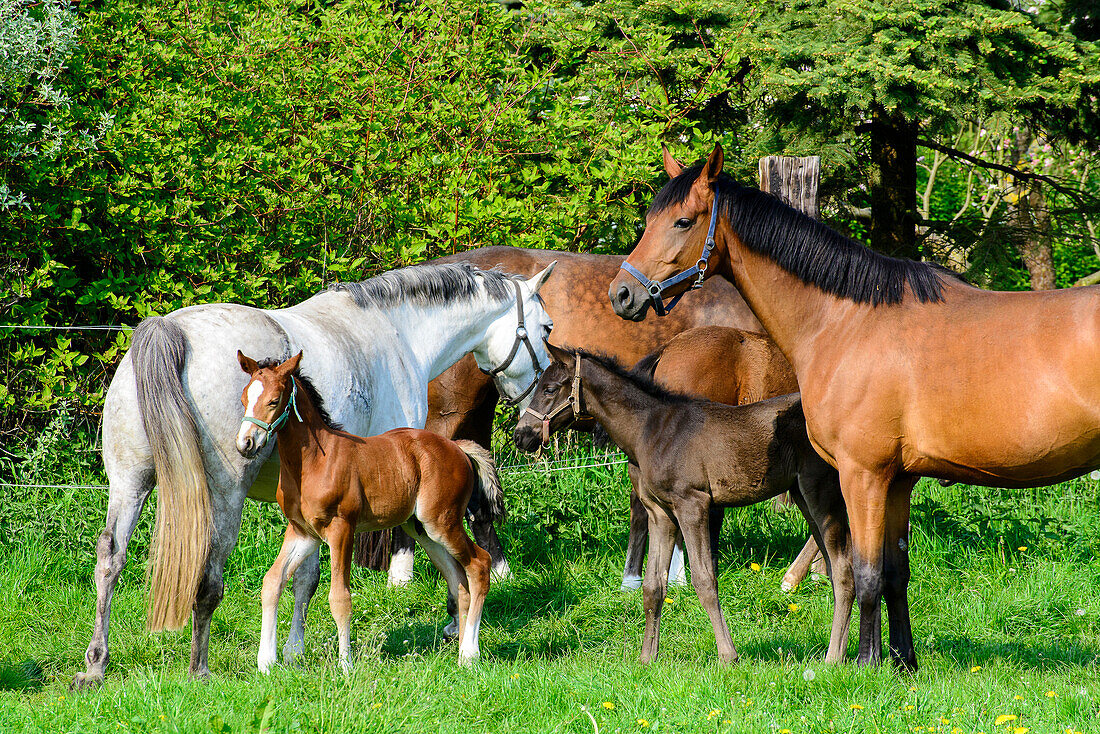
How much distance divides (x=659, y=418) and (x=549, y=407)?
616 mm

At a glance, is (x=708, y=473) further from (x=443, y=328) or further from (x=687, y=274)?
(x=443, y=328)

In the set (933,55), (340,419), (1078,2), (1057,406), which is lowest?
(340,419)

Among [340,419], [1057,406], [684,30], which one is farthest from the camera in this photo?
[684,30]

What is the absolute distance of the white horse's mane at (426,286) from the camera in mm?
5797

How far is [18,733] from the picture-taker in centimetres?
365

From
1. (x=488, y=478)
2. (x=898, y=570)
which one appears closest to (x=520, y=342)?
(x=488, y=478)

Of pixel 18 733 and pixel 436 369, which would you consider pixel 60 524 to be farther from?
pixel 18 733

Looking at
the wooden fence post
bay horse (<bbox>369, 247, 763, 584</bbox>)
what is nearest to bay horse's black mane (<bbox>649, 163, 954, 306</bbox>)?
the wooden fence post

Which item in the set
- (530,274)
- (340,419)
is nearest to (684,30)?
(530,274)

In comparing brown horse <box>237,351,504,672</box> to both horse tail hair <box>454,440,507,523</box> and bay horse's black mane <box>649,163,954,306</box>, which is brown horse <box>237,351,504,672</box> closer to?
horse tail hair <box>454,440,507,523</box>

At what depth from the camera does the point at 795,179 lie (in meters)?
6.98

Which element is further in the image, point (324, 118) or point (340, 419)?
point (324, 118)

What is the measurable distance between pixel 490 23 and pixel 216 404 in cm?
523

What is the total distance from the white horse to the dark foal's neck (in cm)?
109
